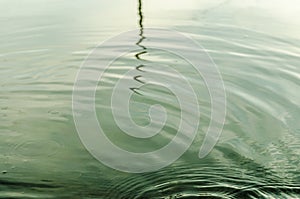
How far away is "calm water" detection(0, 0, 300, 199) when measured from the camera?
12.3ft

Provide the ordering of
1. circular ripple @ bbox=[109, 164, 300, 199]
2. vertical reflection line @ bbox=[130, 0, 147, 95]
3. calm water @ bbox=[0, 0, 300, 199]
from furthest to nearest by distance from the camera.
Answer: vertical reflection line @ bbox=[130, 0, 147, 95] < calm water @ bbox=[0, 0, 300, 199] < circular ripple @ bbox=[109, 164, 300, 199]

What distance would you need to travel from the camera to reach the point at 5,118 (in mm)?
5043

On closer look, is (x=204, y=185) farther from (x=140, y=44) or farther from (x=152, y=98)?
(x=140, y=44)

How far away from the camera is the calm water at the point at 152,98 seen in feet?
12.3

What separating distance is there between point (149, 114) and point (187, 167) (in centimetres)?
130

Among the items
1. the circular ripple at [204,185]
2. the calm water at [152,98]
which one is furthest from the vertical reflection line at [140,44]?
the circular ripple at [204,185]

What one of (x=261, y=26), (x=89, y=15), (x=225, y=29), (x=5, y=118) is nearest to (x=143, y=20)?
(x=89, y=15)

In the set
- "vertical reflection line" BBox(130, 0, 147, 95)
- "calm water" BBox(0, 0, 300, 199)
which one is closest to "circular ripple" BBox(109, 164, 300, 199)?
"calm water" BBox(0, 0, 300, 199)

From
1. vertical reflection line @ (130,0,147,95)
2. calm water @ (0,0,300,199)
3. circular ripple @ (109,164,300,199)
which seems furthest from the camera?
vertical reflection line @ (130,0,147,95)

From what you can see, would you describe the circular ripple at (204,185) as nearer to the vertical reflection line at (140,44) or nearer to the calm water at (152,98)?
the calm water at (152,98)

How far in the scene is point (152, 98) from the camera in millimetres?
5594

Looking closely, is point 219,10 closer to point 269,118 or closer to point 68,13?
point 68,13

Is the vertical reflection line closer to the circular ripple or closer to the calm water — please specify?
the calm water

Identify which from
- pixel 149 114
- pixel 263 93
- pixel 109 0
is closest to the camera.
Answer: pixel 149 114
